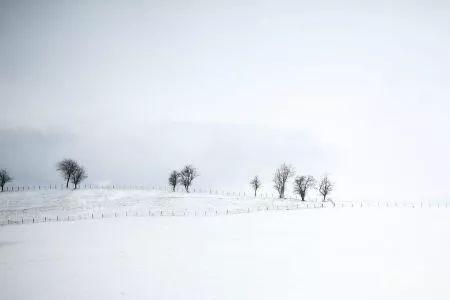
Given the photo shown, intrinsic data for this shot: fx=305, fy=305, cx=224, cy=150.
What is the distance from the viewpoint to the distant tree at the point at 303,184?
96000mm

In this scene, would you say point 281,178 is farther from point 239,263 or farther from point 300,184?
point 239,263

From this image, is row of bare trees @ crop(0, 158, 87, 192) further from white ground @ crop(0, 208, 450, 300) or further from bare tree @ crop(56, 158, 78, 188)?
white ground @ crop(0, 208, 450, 300)

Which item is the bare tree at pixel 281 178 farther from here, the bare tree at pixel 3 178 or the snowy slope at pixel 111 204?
the bare tree at pixel 3 178

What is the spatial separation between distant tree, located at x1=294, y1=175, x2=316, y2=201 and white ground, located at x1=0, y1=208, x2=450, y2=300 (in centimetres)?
5620

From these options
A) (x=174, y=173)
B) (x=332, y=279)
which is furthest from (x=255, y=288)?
(x=174, y=173)

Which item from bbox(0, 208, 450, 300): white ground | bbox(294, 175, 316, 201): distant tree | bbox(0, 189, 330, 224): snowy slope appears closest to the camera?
bbox(0, 208, 450, 300): white ground

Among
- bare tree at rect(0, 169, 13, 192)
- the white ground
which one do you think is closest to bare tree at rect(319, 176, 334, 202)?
the white ground

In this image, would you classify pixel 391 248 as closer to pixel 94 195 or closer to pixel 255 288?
pixel 255 288

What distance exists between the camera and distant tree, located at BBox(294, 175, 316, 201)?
315ft

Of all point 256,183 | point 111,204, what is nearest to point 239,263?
point 111,204

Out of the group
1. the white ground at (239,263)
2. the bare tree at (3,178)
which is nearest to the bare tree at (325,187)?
the white ground at (239,263)

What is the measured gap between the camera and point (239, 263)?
23984mm

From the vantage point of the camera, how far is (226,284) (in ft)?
65.1

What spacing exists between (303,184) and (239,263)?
250ft
